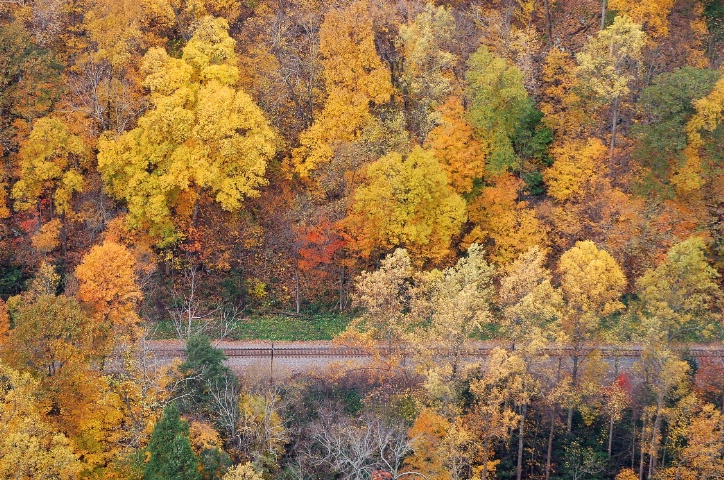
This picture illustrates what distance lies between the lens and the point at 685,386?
1625 inches

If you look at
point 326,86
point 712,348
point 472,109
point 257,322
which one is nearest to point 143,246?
point 257,322

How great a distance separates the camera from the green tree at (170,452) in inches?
1396

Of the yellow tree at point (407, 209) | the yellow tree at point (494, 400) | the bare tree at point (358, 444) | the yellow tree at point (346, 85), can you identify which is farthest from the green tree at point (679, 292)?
the yellow tree at point (346, 85)

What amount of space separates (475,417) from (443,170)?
13.8 metres

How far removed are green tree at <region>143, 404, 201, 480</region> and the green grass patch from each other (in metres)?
12.2

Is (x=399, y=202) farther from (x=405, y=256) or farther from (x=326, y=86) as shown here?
(x=326, y=86)

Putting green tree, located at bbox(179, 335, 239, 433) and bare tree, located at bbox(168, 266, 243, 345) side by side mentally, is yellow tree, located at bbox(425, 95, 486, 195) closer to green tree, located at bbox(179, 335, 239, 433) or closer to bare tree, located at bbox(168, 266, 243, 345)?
bare tree, located at bbox(168, 266, 243, 345)

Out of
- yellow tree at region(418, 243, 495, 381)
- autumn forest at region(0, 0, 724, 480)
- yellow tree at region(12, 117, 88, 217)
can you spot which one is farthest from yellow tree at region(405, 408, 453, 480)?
yellow tree at region(12, 117, 88, 217)

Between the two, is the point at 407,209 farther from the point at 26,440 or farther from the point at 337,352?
the point at 26,440

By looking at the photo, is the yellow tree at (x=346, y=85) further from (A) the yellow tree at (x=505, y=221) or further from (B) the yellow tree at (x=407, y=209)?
(A) the yellow tree at (x=505, y=221)

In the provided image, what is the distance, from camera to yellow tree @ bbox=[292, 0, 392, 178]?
50.1 metres

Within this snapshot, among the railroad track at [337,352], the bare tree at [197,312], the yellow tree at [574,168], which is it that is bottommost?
the railroad track at [337,352]

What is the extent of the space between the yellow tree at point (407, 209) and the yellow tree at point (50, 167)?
14277 millimetres

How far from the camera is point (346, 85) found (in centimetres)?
5056
